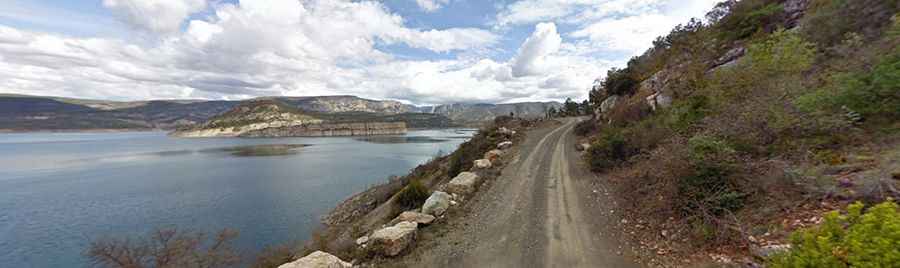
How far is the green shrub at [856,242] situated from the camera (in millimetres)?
2373

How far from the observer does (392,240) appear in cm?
714

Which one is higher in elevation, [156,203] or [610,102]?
[610,102]

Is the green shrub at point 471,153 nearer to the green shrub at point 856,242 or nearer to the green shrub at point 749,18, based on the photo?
the green shrub at point 856,242

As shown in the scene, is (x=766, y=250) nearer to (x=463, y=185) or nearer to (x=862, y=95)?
(x=862, y=95)

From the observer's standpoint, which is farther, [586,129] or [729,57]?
[586,129]

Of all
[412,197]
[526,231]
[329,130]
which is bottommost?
[329,130]

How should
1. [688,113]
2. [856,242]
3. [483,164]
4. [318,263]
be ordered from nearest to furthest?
[856,242], [318,263], [688,113], [483,164]

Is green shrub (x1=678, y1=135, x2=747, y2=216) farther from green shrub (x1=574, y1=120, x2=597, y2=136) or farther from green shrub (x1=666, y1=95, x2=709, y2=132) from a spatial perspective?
green shrub (x1=574, y1=120, x2=597, y2=136)

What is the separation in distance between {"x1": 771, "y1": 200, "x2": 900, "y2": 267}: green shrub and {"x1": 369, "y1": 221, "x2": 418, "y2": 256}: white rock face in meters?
6.04

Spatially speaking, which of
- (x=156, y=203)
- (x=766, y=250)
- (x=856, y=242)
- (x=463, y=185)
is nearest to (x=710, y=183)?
(x=766, y=250)

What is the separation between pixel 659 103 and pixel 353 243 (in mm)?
17360

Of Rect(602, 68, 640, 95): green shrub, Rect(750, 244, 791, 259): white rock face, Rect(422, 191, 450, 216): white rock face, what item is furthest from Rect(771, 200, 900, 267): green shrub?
Rect(602, 68, 640, 95): green shrub

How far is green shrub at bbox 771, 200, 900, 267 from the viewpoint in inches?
93.4

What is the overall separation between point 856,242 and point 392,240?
258 inches
